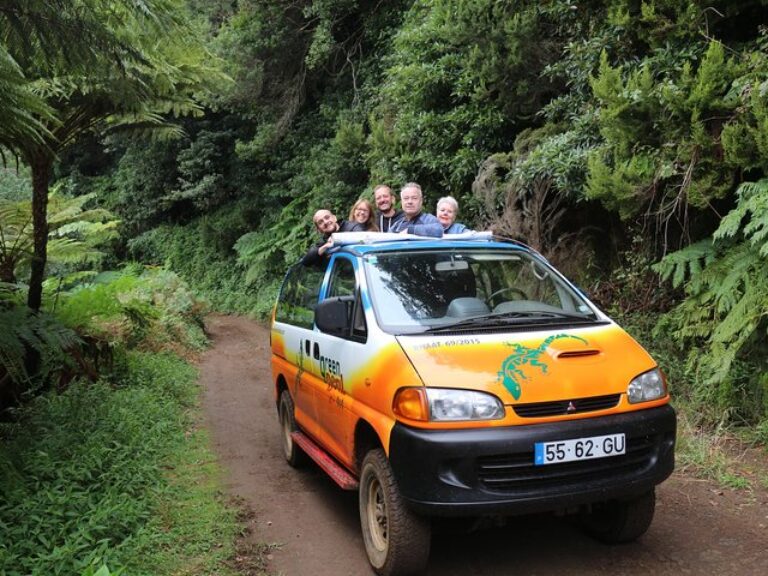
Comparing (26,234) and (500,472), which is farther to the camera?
(26,234)

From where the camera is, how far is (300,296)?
605cm

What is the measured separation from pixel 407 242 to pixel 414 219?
5.91ft

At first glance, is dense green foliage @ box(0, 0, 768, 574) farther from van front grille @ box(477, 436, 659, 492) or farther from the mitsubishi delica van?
van front grille @ box(477, 436, 659, 492)

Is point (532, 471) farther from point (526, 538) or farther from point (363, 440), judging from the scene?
point (363, 440)

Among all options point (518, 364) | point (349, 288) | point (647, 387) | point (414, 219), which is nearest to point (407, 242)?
point (349, 288)

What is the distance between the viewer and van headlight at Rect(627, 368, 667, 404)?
3707 mm

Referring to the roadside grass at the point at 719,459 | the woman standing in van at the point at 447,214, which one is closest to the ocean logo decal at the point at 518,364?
the roadside grass at the point at 719,459

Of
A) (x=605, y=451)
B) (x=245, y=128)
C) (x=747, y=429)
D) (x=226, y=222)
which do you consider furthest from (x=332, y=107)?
(x=605, y=451)

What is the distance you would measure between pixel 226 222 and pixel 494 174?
14846 mm

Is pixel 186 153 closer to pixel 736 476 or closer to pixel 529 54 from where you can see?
pixel 529 54

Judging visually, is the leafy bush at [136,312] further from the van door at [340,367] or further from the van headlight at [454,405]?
the van headlight at [454,405]

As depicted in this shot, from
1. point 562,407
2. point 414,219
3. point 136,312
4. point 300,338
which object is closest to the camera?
point 562,407

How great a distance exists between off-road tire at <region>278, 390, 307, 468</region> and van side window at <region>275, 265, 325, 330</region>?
2.57 ft

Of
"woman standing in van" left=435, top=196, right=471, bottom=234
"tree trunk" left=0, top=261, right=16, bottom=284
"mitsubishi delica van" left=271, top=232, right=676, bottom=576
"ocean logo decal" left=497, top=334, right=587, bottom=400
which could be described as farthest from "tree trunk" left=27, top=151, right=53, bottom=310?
"ocean logo decal" left=497, top=334, right=587, bottom=400
